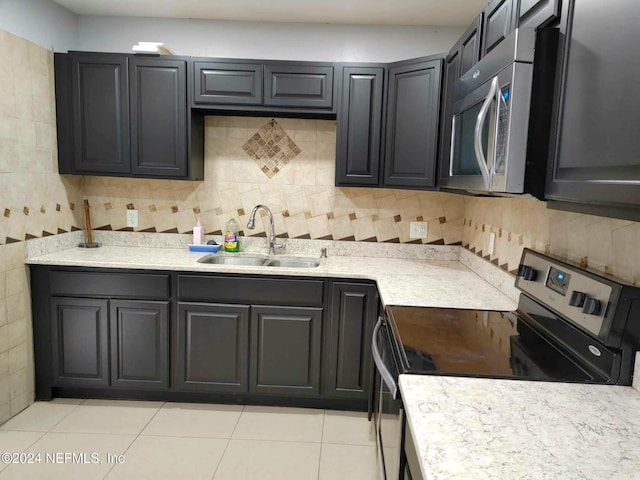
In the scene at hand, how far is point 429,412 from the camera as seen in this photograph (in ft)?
3.43

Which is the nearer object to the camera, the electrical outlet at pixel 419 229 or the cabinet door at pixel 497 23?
the cabinet door at pixel 497 23

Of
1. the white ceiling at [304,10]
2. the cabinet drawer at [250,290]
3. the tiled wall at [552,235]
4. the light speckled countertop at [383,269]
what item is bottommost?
the cabinet drawer at [250,290]

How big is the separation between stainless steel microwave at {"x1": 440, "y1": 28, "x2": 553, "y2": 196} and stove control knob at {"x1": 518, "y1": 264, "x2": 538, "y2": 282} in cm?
42

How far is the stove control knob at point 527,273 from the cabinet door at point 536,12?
0.89 meters

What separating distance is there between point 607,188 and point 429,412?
24.6 inches

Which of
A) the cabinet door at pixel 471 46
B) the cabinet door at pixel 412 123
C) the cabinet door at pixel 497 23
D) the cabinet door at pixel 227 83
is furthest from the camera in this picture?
the cabinet door at pixel 227 83

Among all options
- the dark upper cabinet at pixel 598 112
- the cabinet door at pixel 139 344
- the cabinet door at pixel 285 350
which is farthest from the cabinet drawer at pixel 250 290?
the dark upper cabinet at pixel 598 112

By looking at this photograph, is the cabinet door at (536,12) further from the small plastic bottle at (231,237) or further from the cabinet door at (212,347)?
the small plastic bottle at (231,237)

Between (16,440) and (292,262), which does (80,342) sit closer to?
(16,440)

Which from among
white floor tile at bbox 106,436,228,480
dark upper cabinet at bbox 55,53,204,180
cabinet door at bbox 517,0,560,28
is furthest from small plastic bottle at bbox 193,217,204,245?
cabinet door at bbox 517,0,560,28

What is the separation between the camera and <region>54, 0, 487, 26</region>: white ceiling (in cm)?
265

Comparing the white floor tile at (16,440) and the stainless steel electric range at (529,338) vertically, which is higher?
the stainless steel electric range at (529,338)

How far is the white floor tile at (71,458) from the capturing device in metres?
2.07

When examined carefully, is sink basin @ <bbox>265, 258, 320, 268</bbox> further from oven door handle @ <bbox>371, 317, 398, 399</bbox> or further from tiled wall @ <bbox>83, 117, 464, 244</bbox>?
oven door handle @ <bbox>371, 317, 398, 399</bbox>
